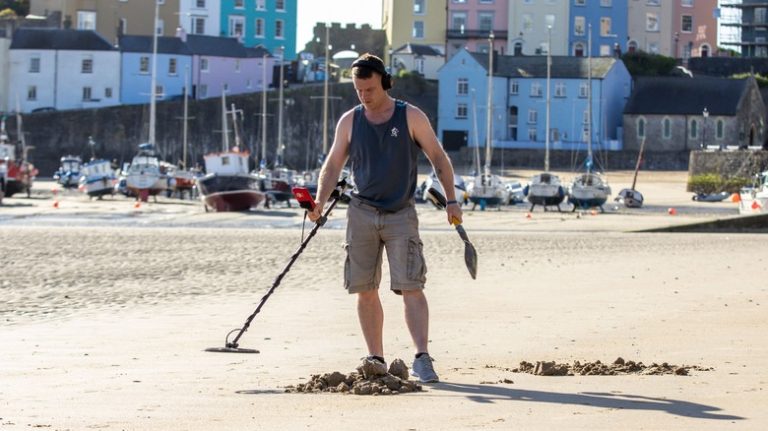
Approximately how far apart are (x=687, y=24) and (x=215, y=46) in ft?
109

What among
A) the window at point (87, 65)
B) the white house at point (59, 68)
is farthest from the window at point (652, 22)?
the window at point (87, 65)

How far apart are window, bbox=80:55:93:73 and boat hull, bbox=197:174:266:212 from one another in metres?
42.6

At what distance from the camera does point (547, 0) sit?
327ft

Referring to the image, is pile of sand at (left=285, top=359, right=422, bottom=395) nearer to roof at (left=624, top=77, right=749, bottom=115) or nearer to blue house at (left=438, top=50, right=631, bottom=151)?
blue house at (left=438, top=50, right=631, bottom=151)

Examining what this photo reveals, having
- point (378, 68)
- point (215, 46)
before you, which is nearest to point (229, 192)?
point (378, 68)

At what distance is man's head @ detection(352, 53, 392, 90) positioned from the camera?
30.2 feet

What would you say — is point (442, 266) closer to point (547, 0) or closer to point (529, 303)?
point (529, 303)

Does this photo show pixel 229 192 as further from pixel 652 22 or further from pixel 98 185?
pixel 652 22

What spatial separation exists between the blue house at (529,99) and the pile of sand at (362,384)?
79364 mm

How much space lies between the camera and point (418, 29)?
102 m

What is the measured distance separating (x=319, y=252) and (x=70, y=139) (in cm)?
6786

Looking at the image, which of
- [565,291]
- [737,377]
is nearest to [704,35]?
[565,291]

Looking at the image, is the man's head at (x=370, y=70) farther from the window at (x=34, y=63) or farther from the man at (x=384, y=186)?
the window at (x=34, y=63)

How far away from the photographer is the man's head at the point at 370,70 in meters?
9.20
